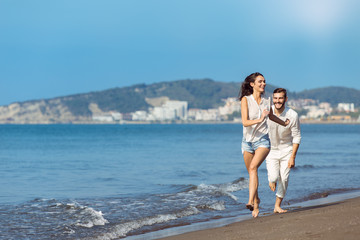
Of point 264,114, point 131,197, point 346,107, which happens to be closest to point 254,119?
point 264,114

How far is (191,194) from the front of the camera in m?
12.2

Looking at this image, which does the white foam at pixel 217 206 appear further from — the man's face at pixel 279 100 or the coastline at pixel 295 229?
the man's face at pixel 279 100

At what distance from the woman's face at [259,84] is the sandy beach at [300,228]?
5.60 feet

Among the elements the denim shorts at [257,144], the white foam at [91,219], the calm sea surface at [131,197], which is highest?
the denim shorts at [257,144]

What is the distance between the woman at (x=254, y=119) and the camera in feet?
22.1

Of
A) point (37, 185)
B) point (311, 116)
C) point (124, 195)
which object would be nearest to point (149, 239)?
point (124, 195)

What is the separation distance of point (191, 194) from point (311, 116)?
606 ft

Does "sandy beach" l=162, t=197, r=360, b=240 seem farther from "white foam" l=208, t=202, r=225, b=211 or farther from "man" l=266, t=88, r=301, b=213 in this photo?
"white foam" l=208, t=202, r=225, b=211

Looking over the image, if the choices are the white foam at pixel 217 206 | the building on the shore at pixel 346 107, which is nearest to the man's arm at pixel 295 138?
the white foam at pixel 217 206

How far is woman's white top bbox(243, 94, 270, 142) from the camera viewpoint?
675 cm

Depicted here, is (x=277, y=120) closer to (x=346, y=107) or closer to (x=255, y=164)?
(x=255, y=164)

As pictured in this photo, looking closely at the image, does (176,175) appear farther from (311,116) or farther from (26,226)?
(311,116)

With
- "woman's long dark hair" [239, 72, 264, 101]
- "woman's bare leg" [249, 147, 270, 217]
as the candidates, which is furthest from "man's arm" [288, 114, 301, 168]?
"woman's long dark hair" [239, 72, 264, 101]

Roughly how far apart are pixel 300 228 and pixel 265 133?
60.1 inches
